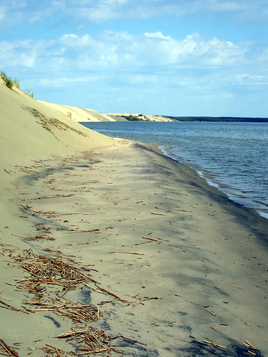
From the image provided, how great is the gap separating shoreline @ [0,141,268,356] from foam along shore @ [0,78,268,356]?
0.04 ft

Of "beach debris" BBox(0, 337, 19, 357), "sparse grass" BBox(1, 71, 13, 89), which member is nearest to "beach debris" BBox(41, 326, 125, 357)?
"beach debris" BBox(0, 337, 19, 357)

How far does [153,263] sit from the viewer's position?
429cm

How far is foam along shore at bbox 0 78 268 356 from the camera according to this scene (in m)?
2.68

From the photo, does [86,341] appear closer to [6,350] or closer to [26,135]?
[6,350]

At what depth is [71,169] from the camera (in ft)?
38.8

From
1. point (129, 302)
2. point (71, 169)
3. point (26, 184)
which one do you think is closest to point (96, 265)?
point (129, 302)

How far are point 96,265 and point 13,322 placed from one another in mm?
1512

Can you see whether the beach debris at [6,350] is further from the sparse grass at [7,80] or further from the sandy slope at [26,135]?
the sparse grass at [7,80]

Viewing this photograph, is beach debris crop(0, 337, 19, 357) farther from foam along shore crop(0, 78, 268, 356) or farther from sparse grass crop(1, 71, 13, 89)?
sparse grass crop(1, 71, 13, 89)

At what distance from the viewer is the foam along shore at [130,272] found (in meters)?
2.68

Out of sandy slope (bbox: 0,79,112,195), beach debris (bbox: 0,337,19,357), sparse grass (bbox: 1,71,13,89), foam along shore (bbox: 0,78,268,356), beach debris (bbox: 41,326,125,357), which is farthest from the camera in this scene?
sparse grass (bbox: 1,71,13,89)

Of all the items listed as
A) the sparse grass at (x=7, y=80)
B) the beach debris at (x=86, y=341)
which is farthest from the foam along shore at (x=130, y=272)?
the sparse grass at (x=7, y=80)

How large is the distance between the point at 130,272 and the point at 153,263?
0.45 meters

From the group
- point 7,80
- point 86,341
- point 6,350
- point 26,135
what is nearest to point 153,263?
point 86,341
